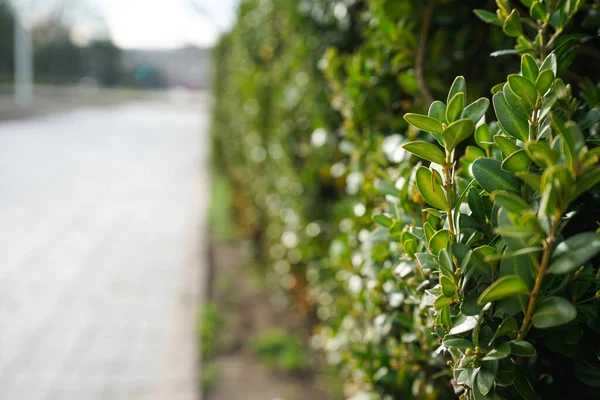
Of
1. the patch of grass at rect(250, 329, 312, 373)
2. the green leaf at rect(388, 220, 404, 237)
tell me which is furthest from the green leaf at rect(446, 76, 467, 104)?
the patch of grass at rect(250, 329, 312, 373)

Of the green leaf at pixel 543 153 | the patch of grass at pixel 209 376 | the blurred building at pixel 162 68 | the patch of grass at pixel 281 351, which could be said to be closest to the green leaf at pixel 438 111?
the green leaf at pixel 543 153

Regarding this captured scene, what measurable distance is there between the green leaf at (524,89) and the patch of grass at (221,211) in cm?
578

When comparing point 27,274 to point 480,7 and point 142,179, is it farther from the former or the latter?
point 142,179

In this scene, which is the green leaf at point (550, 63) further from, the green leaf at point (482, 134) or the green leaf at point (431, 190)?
the green leaf at point (431, 190)

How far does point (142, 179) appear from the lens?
35.3ft

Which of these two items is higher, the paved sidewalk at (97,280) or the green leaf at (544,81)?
the green leaf at (544,81)

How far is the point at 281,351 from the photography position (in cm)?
383

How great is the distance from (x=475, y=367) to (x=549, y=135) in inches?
15.5

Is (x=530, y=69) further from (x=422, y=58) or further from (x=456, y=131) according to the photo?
(x=422, y=58)

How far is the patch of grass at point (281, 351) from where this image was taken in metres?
3.63

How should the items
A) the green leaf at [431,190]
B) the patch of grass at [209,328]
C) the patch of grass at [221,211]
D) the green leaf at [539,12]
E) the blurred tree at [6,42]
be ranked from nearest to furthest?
the green leaf at [431,190], the green leaf at [539,12], the patch of grass at [209,328], the patch of grass at [221,211], the blurred tree at [6,42]

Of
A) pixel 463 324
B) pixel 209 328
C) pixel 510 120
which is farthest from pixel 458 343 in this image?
pixel 209 328

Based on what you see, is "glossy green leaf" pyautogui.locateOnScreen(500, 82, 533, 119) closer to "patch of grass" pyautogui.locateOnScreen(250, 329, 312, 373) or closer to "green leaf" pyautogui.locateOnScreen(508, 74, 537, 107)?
"green leaf" pyautogui.locateOnScreen(508, 74, 537, 107)

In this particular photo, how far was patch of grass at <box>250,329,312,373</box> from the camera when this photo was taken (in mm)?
3629
